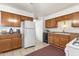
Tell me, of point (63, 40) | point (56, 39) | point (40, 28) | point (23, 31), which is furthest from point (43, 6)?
point (40, 28)

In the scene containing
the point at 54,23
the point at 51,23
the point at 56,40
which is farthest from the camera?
the point at 51,23

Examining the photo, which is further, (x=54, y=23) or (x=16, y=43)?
(x=54, y=23)

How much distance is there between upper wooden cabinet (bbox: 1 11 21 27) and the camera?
84.0 inches

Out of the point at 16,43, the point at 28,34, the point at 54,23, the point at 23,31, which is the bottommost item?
the point at 16,43

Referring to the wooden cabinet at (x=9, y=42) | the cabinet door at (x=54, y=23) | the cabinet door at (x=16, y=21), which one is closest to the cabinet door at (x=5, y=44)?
the wooden cabinet at (x=9, y=42)

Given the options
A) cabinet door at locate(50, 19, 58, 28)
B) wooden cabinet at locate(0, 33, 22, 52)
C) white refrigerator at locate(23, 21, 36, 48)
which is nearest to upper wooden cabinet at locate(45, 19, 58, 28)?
cabinet door at locate(50, 19, 58, 28)

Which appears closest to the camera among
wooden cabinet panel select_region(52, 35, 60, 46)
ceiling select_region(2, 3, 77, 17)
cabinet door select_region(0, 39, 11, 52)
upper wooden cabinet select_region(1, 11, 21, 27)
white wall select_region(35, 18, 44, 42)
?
ceiling select_region(2, 3, 77, 17)

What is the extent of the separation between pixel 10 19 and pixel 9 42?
736 mm

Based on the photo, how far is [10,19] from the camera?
236 centimetres

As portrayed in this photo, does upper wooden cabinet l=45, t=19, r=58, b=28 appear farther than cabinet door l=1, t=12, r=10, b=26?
Yes

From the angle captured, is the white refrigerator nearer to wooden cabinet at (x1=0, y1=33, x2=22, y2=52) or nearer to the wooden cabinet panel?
wooden cabinet at (x1=0, y1=33, x2=22, y2=52)

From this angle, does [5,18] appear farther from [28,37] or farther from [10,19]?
[28,37]

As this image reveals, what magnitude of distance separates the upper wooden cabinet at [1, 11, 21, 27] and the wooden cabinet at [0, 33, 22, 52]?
38 cm

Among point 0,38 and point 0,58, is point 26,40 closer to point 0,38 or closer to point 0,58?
point 0,38
